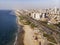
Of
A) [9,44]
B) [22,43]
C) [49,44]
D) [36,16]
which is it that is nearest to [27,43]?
[22,43]

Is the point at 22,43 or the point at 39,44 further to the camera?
the point at 22,43

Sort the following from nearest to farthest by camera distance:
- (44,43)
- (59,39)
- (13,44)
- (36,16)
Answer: (44,43), (59,39), (13,44), (36,16)

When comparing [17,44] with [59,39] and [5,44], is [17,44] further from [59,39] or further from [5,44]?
[59,39]

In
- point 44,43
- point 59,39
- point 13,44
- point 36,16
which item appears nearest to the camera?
point 44,43

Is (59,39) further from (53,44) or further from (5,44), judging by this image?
(5,44)

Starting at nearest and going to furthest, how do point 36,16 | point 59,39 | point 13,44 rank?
point 59,39 < point 13,44 < point 36,16

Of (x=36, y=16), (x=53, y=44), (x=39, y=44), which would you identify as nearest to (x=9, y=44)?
(x=39, y=44)

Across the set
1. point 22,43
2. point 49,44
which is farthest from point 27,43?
point 49,44

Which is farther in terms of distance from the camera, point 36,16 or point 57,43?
point 36,16
